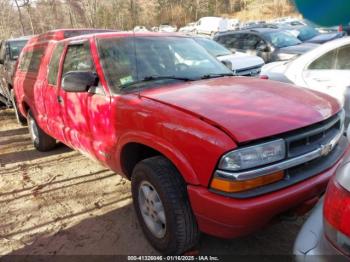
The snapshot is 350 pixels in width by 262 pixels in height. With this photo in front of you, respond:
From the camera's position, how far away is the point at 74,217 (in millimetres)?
3768

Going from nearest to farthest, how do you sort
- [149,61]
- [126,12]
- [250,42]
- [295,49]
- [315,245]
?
[315,245], [149,61], [126,12], [295,49], [250,42]

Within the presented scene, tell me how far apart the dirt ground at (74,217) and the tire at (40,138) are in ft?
0.67

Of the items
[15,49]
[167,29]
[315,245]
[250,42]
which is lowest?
[315,245]

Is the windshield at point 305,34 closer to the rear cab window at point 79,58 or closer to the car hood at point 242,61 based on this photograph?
the car hood at point 242,61

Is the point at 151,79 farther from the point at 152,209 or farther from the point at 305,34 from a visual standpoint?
the point at 305,34

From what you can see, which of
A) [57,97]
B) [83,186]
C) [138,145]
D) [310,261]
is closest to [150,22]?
[57,97]

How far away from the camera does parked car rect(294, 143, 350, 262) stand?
158 cm

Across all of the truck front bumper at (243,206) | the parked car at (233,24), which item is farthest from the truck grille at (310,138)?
the parked car at (233,24)

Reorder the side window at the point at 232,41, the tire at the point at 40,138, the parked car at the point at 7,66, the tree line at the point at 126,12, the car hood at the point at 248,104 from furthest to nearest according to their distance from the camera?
the side window at the point at 232,41
the parked car at the point at 7,66
the tire at the point at 40,138
the tree line at the point at 126,12
the car hood at the point at 248,104

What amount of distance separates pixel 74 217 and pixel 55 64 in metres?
1.91

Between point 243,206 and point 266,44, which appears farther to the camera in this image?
point 266,44

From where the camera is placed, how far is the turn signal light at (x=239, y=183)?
2352 millimetres

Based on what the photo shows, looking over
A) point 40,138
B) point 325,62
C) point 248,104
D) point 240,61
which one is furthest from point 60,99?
point 240,61

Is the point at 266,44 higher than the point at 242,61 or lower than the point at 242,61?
higher
